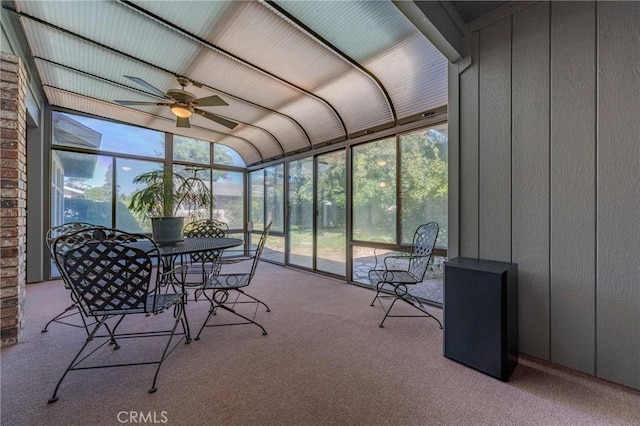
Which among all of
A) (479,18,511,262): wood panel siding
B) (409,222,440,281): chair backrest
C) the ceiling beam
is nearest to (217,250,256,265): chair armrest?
(409,222,440,281): chair backrest

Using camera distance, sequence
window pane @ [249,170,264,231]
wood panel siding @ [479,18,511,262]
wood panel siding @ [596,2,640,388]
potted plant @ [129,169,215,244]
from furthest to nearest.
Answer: window pane @ [249,170,264,231] → potted plant @ [129,169,215,244] → wood panel siding @ [479,18,511,262] → wood panel siding @ [596,2,640,388]

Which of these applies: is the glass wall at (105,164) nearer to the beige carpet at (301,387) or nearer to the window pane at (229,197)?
the window pane at (229,197)

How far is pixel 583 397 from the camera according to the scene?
1.50 metres

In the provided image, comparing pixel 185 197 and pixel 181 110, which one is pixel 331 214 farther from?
pixel 185 197

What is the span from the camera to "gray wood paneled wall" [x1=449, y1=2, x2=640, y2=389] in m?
1.57

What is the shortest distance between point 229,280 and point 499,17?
3.27 m

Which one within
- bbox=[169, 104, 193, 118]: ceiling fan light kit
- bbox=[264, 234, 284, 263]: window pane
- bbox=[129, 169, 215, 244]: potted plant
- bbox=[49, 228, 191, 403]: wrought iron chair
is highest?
bbox=[169, 104, 193, 118]: ceiling fan light kit

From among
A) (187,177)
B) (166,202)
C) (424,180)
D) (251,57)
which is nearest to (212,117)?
(251,57)

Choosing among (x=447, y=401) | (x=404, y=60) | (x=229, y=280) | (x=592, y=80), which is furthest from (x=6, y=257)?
(x=592, y=80)

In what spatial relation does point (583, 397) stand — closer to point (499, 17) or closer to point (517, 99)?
point (517, 99)

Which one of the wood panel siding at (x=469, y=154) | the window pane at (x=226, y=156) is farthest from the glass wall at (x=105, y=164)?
the wood panel siding at (x=469, y=154)

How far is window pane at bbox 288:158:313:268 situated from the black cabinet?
3138mm

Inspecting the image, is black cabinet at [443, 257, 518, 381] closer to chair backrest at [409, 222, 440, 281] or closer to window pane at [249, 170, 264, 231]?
chair backrest at [409, 222, 440, 281]

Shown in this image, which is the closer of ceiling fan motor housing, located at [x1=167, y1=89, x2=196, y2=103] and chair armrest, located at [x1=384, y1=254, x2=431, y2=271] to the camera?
ceiling fan motor housing, located at [x1=167, y1=89, x2=196, y2=103]
